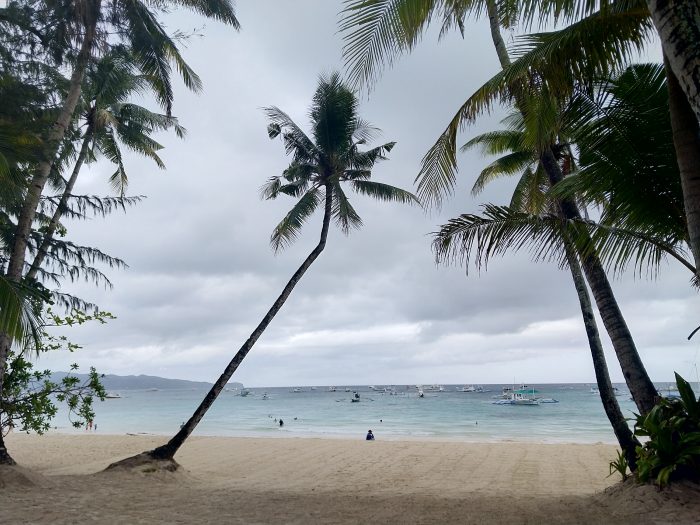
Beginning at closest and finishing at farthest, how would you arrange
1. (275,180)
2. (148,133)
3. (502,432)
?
(275,180)
(148,133)
(502,432)

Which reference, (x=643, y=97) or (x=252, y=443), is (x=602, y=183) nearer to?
(x=643, y=97)

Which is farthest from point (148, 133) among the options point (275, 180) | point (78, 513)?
point (78, 513)

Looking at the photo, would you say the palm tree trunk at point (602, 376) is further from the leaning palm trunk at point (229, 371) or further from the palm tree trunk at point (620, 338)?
the leaning palm trunk at point (229, 371)

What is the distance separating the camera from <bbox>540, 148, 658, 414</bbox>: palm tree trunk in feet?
21.1

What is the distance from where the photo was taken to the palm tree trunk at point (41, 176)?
8.82 m

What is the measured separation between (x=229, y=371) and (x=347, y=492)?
4.20 m

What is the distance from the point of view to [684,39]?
315 centimetres

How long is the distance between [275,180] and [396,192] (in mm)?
3770

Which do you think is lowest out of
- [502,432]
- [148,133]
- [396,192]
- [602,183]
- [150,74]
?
[502,432]

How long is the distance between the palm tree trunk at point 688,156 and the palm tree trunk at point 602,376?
7.27 feet

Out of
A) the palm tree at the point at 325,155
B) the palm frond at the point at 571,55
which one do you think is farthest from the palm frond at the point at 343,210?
the palm frond at the point at 571,55

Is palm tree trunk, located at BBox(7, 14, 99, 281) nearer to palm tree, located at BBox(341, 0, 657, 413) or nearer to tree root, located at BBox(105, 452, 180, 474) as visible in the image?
tree root, located at BBox(105, 452, 180, 474)

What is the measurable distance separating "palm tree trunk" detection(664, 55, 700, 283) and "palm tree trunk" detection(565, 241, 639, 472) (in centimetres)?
222

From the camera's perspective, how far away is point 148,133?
1600cm
